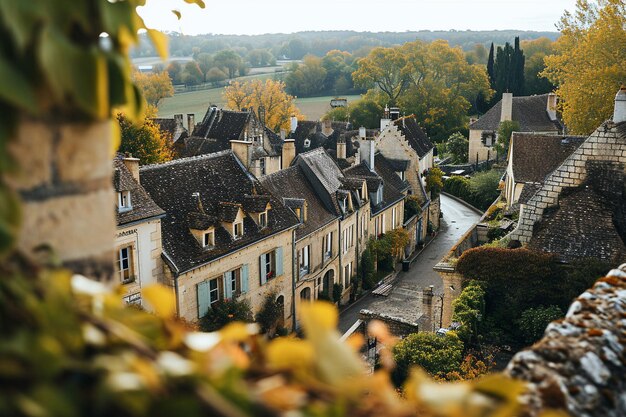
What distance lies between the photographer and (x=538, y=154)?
35.8 meters

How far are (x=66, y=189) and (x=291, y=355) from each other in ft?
3.25

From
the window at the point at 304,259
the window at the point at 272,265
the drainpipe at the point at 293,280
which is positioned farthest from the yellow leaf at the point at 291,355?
the window at the point at 304,259

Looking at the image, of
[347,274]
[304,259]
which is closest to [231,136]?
[347,274]

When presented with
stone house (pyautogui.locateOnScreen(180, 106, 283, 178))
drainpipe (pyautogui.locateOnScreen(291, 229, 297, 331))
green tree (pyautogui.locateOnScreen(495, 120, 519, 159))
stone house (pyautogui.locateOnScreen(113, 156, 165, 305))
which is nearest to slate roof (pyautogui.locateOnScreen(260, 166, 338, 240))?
drainpipe (pyautogui.locateOnScreen(291, 229, 297, 331))

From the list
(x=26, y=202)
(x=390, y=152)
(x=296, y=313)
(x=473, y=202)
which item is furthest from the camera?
(x=473, y=202)

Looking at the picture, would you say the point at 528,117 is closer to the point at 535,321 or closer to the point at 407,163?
the point at 407,163

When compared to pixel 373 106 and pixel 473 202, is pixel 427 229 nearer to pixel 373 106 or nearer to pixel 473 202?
pixel 473 202

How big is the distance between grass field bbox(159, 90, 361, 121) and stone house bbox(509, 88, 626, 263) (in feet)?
235

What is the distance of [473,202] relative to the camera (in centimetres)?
5488

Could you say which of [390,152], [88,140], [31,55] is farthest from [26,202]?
[390,152]

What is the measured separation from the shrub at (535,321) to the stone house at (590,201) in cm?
158

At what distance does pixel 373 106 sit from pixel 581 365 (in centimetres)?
7511

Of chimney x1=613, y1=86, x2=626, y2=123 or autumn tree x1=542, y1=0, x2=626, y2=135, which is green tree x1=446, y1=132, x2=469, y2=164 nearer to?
autumn tree x1=542, y1=0, x2=626, y2=135

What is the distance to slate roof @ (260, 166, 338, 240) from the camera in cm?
2922
